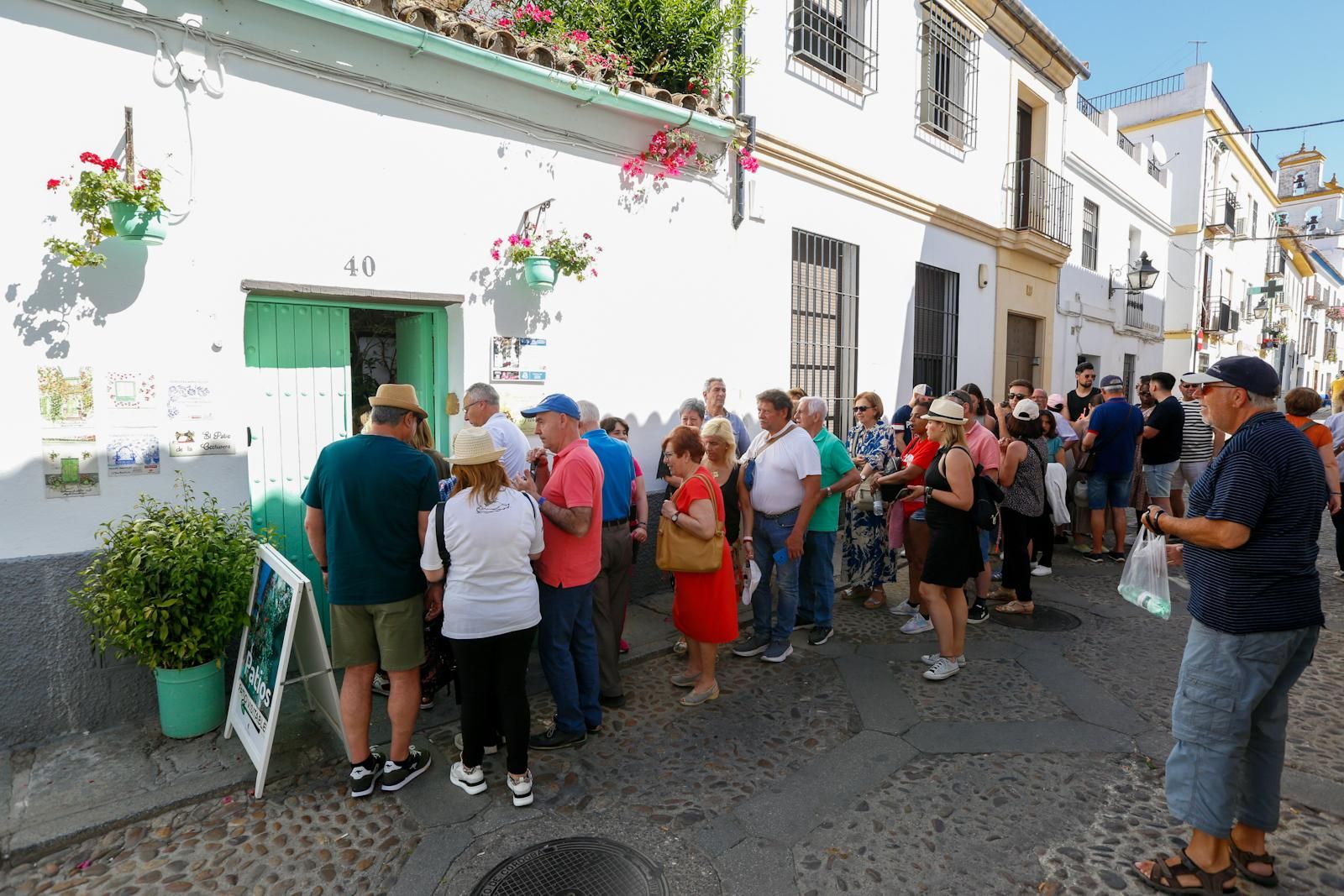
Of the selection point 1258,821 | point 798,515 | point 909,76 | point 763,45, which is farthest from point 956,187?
point 1258,821

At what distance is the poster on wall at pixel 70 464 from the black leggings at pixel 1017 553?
6.40m

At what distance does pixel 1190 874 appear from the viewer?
283 centimetres

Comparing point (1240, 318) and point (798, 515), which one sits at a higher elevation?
point (1240, 318)

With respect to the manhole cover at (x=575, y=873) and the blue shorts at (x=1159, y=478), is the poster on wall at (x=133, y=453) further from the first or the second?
the blue shorts at (x=1159, y=478)

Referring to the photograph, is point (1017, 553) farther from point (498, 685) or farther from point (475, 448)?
point (475, 448)

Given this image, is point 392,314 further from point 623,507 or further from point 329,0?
point 623,507

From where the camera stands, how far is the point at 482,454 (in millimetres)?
3217

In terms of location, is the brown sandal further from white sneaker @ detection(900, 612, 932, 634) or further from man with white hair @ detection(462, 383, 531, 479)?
man with white hair @ detection(462, 383, 531, 479)

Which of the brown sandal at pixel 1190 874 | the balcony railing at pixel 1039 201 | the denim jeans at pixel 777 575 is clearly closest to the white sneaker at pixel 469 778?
the denim jeans at pixel 777 575

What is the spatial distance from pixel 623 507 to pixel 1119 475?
234 inches

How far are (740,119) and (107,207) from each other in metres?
5.16

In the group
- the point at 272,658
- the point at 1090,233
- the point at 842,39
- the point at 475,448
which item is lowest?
the point at 272,658

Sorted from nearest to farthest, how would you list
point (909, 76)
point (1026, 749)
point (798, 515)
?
point (1026, 749) < point (798, 515) < point (909, 76)

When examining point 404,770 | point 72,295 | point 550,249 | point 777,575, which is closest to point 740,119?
point 550,249
